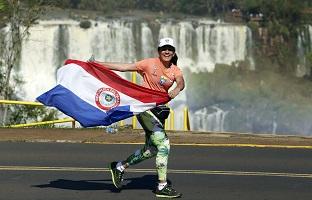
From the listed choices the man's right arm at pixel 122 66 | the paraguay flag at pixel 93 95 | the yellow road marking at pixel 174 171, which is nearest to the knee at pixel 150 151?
the paraguay flag at pixel 93 95

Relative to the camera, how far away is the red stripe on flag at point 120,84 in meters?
7.96

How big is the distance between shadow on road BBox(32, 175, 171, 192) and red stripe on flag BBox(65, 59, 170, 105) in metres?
1.16

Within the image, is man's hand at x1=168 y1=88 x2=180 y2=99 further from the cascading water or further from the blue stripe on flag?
the cascading water

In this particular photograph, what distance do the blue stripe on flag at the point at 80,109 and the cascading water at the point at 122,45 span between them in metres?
50.3

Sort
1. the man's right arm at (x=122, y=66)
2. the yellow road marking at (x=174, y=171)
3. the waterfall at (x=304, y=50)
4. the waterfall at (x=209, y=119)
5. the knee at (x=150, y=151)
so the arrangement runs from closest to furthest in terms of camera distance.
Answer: the man's right arm at (x=122, y=66) → the knee at (x=150, y=151) → the yellow road marking at (x=174, y=171) → the waterfall at (x=209, y=119) → the waterfall at (x=304, y=50)

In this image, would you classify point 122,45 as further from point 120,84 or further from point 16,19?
point 120,84

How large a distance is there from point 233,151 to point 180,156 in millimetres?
1194

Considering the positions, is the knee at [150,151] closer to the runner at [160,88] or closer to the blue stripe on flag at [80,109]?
the runner at [160,88]

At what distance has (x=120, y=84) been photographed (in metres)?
8.38

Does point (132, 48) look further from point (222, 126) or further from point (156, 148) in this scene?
point (156, 148)

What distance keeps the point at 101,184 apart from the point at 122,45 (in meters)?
53.9

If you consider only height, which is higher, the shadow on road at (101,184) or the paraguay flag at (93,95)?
the paraguay flag at (93,95)

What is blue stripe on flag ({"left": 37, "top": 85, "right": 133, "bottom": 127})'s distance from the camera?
324 inches

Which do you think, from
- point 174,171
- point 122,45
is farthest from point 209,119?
point 174,171
